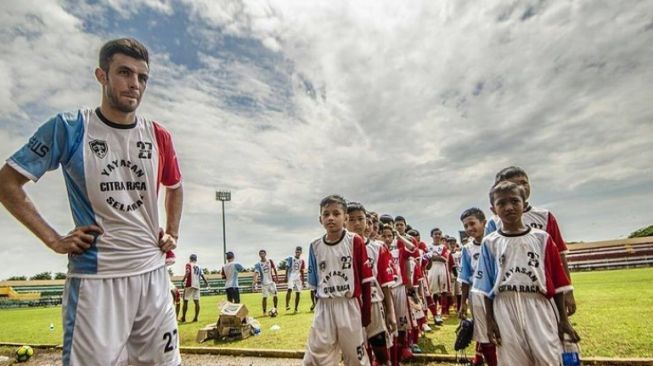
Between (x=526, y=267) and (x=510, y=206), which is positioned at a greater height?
(x=510, y=206)

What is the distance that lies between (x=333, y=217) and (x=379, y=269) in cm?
118

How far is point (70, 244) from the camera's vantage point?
7.46 feet

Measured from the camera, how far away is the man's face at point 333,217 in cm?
469

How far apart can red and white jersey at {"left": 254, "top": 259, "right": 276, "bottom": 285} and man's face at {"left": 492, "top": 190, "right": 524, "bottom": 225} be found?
13862 millimetres

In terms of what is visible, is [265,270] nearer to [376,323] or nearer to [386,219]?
[386,219]

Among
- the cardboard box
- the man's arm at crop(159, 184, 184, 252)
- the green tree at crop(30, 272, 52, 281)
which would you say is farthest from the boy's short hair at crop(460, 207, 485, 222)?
the green tree at crop(30, 272, 52, 281)

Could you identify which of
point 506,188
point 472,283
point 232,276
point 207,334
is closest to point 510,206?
point 506,188

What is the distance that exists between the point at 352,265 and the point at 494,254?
1596 millimetres

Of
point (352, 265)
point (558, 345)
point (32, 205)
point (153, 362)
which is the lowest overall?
point (558, 345)

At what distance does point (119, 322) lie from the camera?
232 centimetres

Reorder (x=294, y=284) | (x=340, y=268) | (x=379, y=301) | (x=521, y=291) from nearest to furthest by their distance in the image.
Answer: (x=521, y=291) < (x=340, y=268) < (x=379, y=301) < (x=294, y=284)

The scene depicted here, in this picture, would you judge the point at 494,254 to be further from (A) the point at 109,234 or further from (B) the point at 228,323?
(B) the point at 228,323

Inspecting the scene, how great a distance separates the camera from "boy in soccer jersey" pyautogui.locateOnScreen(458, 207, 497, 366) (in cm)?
505

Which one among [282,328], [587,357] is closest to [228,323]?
[282,328]
